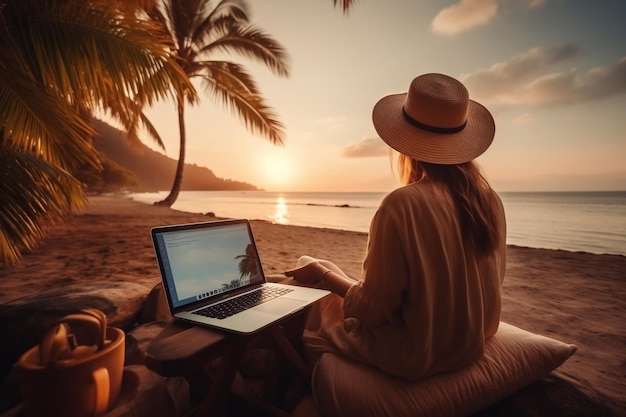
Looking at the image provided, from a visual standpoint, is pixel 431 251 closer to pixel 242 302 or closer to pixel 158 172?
pixel 242 302

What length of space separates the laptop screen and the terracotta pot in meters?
0.47

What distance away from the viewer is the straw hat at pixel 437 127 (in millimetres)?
1283

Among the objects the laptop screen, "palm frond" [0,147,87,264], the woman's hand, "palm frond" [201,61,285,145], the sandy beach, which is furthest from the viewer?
"palm frond" [201,61,285,145]

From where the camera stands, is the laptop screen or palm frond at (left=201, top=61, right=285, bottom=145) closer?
the laptop screen

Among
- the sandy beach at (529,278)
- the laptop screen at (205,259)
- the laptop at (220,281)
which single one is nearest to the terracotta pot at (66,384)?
the laptop at (220,281)

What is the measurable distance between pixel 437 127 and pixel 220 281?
1.27 metres

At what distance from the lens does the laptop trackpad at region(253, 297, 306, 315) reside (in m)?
1.31

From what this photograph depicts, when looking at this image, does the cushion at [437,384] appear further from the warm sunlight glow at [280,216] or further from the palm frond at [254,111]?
the warm sunlight glow at [280,216]

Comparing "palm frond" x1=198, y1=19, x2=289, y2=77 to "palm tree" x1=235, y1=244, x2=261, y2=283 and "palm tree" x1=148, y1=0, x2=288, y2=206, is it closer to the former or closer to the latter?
"palm tree" x1=148, y1=0, x2=288, y2=206

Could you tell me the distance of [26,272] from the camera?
370 cm

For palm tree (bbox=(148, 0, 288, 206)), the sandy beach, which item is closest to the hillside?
palm tree (bbox=(148, 0, 288, 206))

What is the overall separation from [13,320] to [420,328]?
235cm

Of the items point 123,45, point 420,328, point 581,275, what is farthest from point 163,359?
point 581,275

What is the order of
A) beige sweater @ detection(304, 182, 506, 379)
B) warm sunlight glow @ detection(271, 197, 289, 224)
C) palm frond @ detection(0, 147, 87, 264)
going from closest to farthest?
beige sweater @ detection(304, 182, 506, 379), palm frond @ detection(0, 147, 87, 264), warm sunlight glow @ detection(271, 197, 289, 224)
